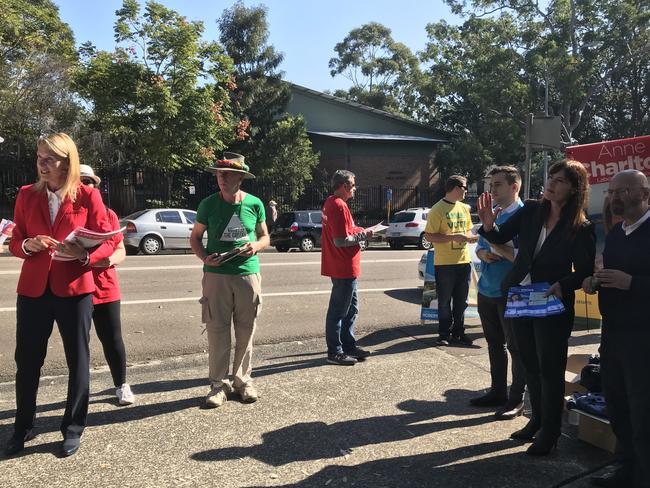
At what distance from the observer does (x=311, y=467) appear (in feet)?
11.5

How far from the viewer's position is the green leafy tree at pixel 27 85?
69.7ft

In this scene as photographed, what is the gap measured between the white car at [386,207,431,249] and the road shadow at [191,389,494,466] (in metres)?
17.5

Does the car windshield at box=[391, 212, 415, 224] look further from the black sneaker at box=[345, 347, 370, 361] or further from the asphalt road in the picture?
the black sneaker at box=[345, 347, 370, 361]

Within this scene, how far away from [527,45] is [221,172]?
115ft

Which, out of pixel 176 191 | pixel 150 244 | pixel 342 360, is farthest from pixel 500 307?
pixel 176 191

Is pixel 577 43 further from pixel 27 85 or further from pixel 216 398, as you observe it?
pixel 216 398

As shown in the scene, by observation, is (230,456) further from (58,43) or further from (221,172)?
(58,43)

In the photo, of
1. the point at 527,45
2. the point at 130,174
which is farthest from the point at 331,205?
the point at 527,45

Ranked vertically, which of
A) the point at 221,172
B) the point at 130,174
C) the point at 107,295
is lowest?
the point at 107,295

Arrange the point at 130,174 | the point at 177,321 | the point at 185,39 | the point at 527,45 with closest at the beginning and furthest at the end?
the point at 177,321 < the point at 185,39 < the point at 130,174 < the point at 527,45

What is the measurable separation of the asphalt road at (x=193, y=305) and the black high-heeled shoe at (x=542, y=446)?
3775mm

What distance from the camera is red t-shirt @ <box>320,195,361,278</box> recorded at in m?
5.48

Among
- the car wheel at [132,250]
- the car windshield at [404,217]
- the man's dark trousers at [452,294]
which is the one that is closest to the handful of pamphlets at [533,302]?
the man's dark trousers at [452,294]

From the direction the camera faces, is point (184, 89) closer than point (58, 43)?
Yes
